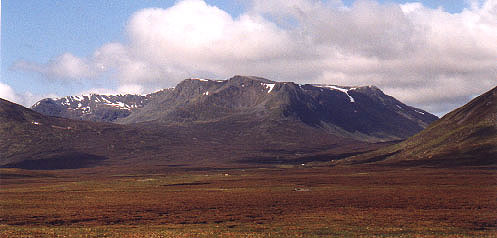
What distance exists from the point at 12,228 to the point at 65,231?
7076 millimetres

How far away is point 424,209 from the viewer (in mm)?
68000

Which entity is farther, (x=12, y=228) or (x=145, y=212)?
(x=145, y=212)

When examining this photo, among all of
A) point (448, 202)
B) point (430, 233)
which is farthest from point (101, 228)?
point (448, 202)

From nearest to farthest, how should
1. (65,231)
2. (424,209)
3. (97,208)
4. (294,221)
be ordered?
(65,231), (294,221), (424,209), (97,208)

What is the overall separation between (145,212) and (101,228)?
18878mm

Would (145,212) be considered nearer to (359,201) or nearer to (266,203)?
(266,203)

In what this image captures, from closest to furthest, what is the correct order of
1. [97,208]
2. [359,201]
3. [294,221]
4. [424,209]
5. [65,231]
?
[65,231] → [294,221] → [424,209] → [97,208] → [359,201]

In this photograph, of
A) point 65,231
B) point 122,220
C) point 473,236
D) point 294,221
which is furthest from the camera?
point 122,220

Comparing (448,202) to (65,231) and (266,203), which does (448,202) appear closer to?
(266,203)

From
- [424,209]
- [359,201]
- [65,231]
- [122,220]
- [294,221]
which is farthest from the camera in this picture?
[359,201]

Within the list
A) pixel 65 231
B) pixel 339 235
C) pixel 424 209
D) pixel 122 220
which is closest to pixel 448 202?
pixel 424 209

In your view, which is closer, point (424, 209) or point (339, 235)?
point (339, 235)

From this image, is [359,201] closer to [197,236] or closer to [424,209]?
[424,209]

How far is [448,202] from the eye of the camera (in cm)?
7812
